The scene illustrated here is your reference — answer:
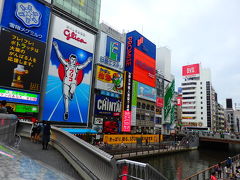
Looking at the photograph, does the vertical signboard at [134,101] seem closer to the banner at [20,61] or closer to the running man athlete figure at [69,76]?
the running man athlete figure at [69,76]

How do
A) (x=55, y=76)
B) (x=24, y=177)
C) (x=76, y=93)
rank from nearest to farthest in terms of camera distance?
(x=24, y=177), (x=55, y=76), (x=76, y=93)

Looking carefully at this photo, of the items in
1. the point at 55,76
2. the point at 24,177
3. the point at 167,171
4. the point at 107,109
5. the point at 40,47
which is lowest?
the point at 167,171

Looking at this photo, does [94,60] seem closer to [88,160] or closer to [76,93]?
[76,93]

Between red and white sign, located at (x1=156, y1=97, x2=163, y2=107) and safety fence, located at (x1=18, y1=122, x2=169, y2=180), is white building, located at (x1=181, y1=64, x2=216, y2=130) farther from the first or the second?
safety fence, located at (x1=18, y1=122, x2=169, y2=180)

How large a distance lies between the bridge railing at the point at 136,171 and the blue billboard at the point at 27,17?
106 feet

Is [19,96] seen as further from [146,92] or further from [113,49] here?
[146,92]

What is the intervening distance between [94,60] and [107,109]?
1251 centimetres

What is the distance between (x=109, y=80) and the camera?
4934 centimetres

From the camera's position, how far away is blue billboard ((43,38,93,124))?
36.3m

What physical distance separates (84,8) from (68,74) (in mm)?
16761

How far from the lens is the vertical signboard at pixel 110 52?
48612 millimetres

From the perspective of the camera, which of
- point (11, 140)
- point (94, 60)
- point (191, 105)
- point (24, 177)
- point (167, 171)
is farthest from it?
point (191, 105)

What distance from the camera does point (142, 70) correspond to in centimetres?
6259

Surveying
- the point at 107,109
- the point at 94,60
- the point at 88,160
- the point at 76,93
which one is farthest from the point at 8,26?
the point at 88,160
